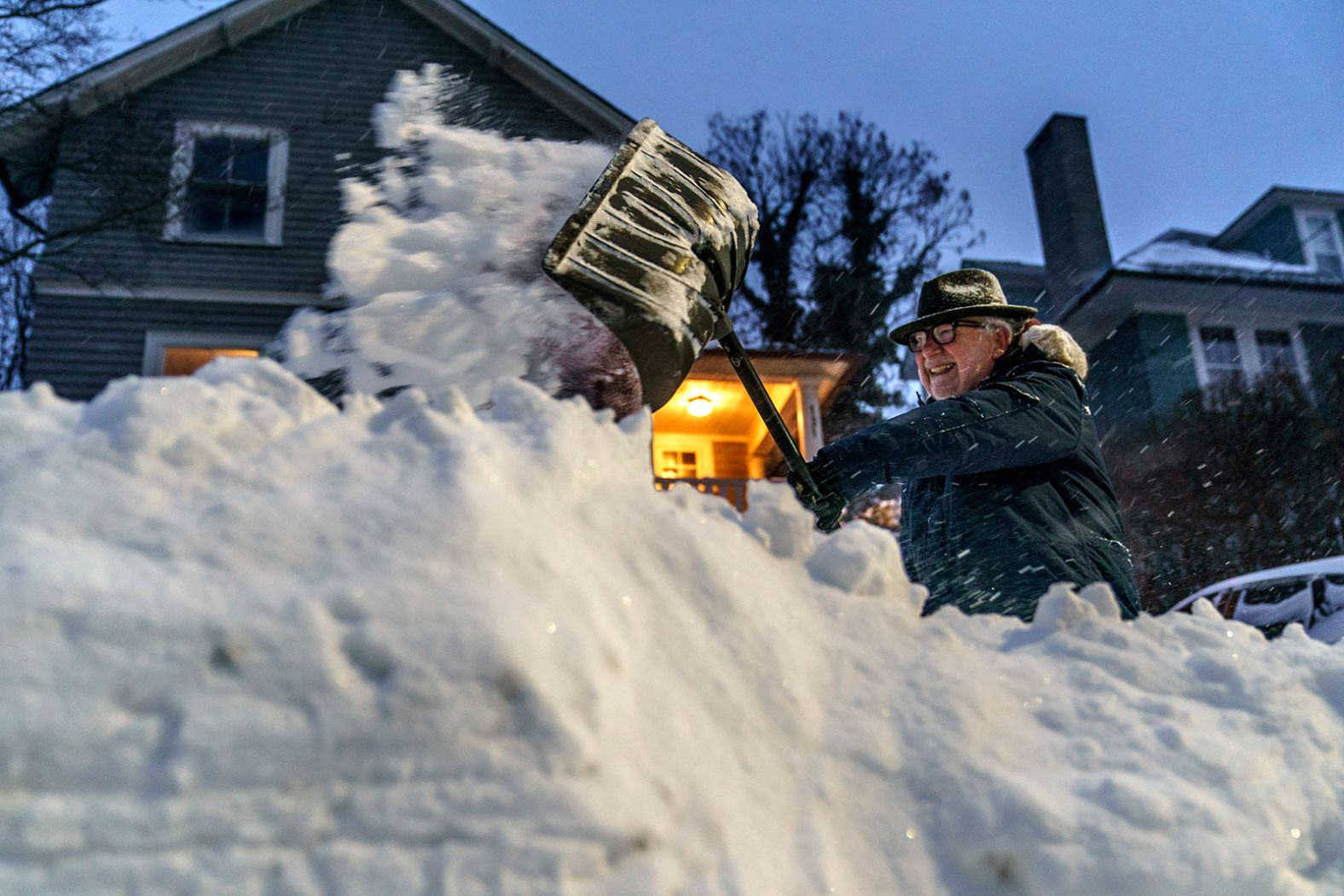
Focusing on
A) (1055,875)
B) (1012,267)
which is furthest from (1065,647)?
(1012,267)

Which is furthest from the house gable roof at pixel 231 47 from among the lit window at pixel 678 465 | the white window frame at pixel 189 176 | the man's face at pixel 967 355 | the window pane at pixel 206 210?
the man's face at pixel 967 355

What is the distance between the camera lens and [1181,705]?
3.90 ft

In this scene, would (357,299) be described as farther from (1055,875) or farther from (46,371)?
(46,371)

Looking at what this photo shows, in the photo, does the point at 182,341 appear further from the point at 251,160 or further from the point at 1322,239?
the point at 1322,239

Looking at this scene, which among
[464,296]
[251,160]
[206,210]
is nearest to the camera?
[464,296]

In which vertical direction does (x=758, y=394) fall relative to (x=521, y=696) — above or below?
above

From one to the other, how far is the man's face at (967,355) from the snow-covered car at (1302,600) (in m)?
3.15

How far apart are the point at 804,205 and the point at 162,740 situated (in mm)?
17494

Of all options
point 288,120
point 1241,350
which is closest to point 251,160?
point 288,120

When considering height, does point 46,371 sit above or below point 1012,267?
below

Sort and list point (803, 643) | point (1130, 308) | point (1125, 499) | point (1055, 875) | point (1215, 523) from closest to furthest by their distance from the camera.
A: point (1055, 875) → point (803, 643) → point (1215, 523) → point (1125, 499) → point (1130, 308)

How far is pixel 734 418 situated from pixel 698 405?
2.94ft

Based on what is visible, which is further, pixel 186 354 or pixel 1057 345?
pixel 186 354

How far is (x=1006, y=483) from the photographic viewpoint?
7.18 feet
